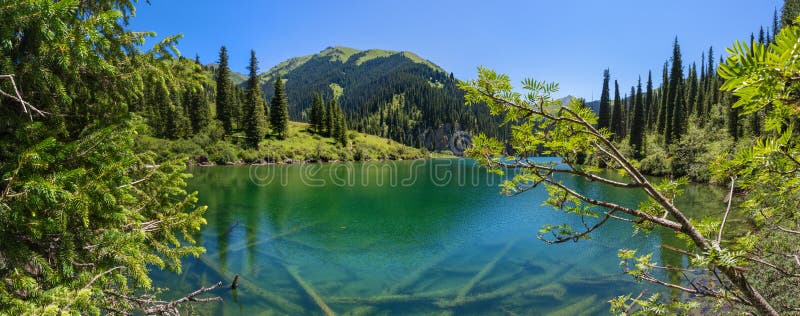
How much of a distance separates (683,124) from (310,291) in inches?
2708

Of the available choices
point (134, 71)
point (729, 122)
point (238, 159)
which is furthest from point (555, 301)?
point (238, 159)

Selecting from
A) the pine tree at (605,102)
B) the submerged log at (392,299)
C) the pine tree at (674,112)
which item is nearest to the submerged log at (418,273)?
the submerged log at (392,299)

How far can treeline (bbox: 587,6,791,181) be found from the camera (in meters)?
41.3

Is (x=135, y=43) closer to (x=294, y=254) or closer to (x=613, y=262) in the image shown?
(x=294, y=254)

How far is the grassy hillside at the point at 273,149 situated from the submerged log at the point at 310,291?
45.9m

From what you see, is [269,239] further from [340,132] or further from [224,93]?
[340,132]

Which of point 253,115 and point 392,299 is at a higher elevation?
point 253,115

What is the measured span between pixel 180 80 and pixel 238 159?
66315 mm

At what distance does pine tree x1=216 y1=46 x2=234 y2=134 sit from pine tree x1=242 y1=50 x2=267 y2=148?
3.85m

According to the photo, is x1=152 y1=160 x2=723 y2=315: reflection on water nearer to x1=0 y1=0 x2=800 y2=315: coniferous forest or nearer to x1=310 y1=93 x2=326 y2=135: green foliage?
x1=0 y1=0 x2=800 y2=315: coniferous forest

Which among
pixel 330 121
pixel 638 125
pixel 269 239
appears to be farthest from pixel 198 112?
pixel 638 125

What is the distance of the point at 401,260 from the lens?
16.8 meters

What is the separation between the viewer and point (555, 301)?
40.3 feet

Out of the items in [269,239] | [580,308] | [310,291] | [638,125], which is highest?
[638,125]
